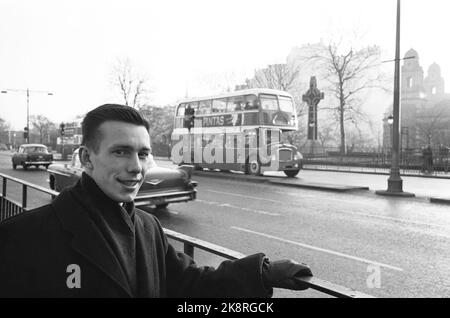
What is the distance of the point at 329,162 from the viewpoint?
34156mm

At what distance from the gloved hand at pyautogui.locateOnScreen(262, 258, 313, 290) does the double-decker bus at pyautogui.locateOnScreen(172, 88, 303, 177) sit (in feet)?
64.3

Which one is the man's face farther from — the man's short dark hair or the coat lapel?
the coat lapel

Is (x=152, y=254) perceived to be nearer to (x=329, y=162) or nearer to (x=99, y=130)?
(x=99, y=130)

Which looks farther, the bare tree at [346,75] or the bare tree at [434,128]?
the bare tree at [434,128]

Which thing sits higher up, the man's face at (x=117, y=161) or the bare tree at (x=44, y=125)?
the bare tree at (x=44, y=125)

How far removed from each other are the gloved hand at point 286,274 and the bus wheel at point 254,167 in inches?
785

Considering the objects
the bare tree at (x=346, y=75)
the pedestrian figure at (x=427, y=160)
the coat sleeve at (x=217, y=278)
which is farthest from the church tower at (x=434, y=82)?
the coat sleeve at (x=217, y=278)

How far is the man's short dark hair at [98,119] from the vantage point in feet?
5.64

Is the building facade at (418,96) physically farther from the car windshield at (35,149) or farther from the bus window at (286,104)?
the car windshield at (35,149)

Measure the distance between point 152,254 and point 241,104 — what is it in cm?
2056

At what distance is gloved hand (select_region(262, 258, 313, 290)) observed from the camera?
1.71m

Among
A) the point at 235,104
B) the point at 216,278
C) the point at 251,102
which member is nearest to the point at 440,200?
the point at 251,102

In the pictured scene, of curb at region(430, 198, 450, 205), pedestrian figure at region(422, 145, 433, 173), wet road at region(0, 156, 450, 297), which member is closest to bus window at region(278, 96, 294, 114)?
pedestrian figure at region(422, 145, 433, 173)

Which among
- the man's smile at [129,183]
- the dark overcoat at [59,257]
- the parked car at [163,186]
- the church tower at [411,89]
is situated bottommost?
the parked car at [163,186]
